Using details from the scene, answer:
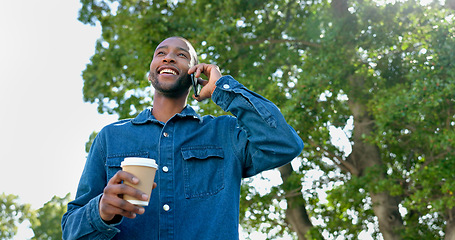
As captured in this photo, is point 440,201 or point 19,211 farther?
point 19,211

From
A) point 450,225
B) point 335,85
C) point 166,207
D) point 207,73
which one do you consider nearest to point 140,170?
point 166,207

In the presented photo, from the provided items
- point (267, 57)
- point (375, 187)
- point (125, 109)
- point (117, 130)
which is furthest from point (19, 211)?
point (117, 130)

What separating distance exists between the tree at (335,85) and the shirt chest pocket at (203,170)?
7.53m

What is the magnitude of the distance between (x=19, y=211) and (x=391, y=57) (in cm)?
2162

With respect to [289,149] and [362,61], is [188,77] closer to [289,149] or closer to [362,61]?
[289,149]

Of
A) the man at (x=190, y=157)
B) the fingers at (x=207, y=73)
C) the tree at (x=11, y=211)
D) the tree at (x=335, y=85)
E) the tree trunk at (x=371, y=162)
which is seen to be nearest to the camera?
the man at (x=190, y=157)

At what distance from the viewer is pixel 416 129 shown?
34.4 feet

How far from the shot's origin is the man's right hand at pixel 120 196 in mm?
1849

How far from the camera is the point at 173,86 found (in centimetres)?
268

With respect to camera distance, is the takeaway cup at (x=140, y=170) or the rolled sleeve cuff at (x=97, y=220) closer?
the takeaway cup at (x=140, y=170)

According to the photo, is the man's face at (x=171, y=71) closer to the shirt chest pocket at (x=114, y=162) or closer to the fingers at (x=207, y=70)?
the fingers at (x=207, y=70)

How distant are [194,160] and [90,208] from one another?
1.85 feet

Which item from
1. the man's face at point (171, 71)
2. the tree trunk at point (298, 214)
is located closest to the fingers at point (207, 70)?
the man's face at point (171, 71)

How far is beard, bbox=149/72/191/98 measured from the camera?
2682 mm
